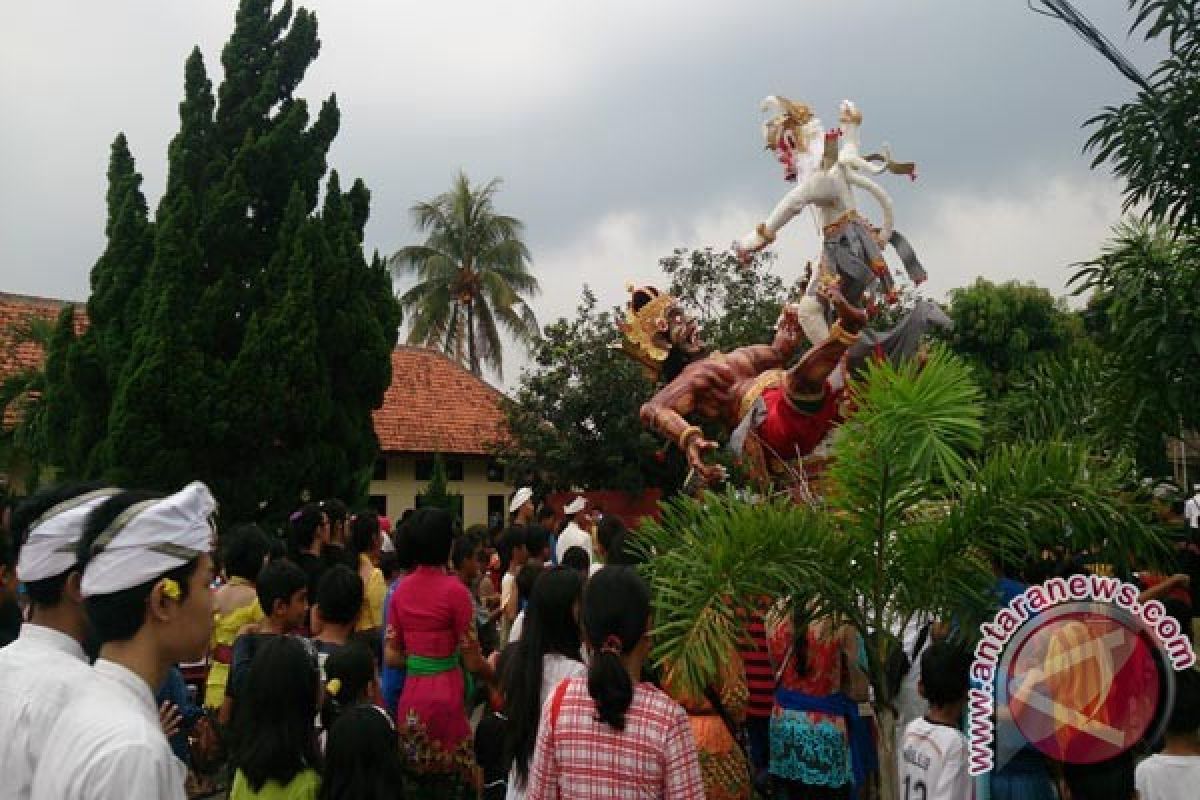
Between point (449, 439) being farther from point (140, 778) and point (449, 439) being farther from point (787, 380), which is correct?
point (140, 778)

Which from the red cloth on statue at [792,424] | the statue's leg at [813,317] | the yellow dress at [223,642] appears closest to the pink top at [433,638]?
the yellow dress at [223,642]

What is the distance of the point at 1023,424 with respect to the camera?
6.18 meters

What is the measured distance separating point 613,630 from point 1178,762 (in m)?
1.93

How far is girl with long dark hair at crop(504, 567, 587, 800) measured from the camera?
3.95 m

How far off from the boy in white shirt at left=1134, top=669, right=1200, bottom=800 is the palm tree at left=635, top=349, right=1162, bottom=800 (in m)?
0.69

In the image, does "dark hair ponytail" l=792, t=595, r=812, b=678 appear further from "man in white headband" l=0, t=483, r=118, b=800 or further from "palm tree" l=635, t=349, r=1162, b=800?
"man in white headband" l=0, t=483, r=118, b=800

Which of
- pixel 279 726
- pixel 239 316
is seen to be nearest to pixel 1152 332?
pixel 279 726

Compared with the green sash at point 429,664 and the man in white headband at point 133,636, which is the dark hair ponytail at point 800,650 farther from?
the man in white headband at point 133,636

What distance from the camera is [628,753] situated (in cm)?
310

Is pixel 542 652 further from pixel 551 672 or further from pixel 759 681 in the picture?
pixel 759 681

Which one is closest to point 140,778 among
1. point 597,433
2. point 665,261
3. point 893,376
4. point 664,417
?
point 893,376

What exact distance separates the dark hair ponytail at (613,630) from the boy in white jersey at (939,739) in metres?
1.36

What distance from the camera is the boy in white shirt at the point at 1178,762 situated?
3.66 m

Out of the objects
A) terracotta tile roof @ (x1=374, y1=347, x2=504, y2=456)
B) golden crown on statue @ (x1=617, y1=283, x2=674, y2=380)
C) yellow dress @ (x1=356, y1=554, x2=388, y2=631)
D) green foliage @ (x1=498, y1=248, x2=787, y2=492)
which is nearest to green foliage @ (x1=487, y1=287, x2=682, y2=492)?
green foliage @ (x1=498, y1=248, x2=787, y2=492)
